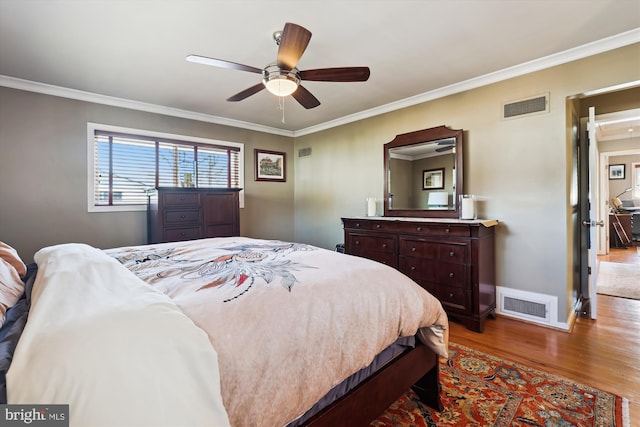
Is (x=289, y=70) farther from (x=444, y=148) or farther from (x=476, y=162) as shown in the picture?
(x=476, y=162)

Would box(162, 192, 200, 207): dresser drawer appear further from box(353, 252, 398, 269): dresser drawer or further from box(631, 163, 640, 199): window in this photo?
box(631, 163, 640, 199): window

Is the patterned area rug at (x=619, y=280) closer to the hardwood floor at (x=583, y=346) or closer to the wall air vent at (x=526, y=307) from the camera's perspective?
the hardwood floor at (x=583, y=346)

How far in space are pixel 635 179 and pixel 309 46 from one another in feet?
30.8

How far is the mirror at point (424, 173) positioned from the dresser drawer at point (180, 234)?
2.57 meters

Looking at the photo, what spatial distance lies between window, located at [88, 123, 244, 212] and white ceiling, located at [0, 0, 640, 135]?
0.55m

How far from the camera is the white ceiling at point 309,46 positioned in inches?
83.3

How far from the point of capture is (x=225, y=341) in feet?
2.95

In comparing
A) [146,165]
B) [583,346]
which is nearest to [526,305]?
[583,346]

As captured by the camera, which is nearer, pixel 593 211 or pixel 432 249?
pixel 593 211

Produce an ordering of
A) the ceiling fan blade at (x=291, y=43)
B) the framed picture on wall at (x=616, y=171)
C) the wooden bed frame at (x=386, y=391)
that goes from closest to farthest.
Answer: the wooden bed frame at (x=386, y=391) → the ceiling fan blade at (x=291, y=43) → the framed picture on wall at (x=616, y=171)

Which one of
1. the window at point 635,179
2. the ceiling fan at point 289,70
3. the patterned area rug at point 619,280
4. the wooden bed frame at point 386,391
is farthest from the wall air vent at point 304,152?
the window at point 635,179

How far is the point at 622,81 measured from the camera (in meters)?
2.54

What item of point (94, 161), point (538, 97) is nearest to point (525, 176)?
point (538, 97)

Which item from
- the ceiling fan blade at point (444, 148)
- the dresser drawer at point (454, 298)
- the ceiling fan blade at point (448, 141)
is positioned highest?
the ceiling fan blade at point (448, 141)
